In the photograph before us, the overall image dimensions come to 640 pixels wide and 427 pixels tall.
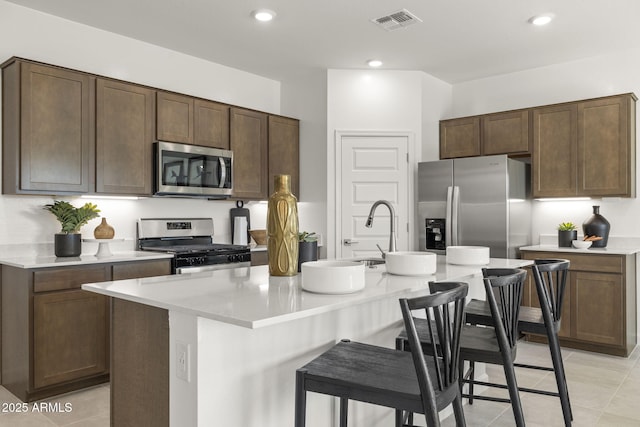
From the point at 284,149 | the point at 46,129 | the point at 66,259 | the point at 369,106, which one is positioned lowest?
the point at 66,259

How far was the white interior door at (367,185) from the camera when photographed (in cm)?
500

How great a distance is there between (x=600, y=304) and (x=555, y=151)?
1.47 m

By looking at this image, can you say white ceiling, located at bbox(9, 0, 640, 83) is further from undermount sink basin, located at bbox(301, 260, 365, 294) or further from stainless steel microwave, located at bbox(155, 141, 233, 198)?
undermount sink basin, located at bbox(301, 260, 365, 294)

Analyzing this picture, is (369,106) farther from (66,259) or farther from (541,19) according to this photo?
(66,259)

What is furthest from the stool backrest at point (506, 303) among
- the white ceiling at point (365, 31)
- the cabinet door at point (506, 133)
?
the cabinet door at point (506, 133)

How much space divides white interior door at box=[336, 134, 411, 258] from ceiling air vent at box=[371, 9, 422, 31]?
4.45 ft

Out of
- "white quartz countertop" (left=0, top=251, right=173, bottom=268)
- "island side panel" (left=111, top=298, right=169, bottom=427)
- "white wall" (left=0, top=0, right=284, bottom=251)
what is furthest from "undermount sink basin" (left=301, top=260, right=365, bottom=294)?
"white wall" (left=0, top=0, right=284, bottom=251)

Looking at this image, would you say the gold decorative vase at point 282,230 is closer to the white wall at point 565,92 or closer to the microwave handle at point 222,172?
the microwave handle at point 222,172

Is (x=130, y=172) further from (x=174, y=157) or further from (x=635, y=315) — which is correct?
(x=635, y=315)

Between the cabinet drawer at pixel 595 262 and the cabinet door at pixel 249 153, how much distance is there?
288cm

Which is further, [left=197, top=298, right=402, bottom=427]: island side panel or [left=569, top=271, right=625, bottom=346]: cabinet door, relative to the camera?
[left=569, top=271, right=625, bottom=346]: cabinet door

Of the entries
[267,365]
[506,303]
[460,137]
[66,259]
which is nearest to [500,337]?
[506,303]

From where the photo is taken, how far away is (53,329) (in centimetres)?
312

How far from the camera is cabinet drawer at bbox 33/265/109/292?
3.04m
